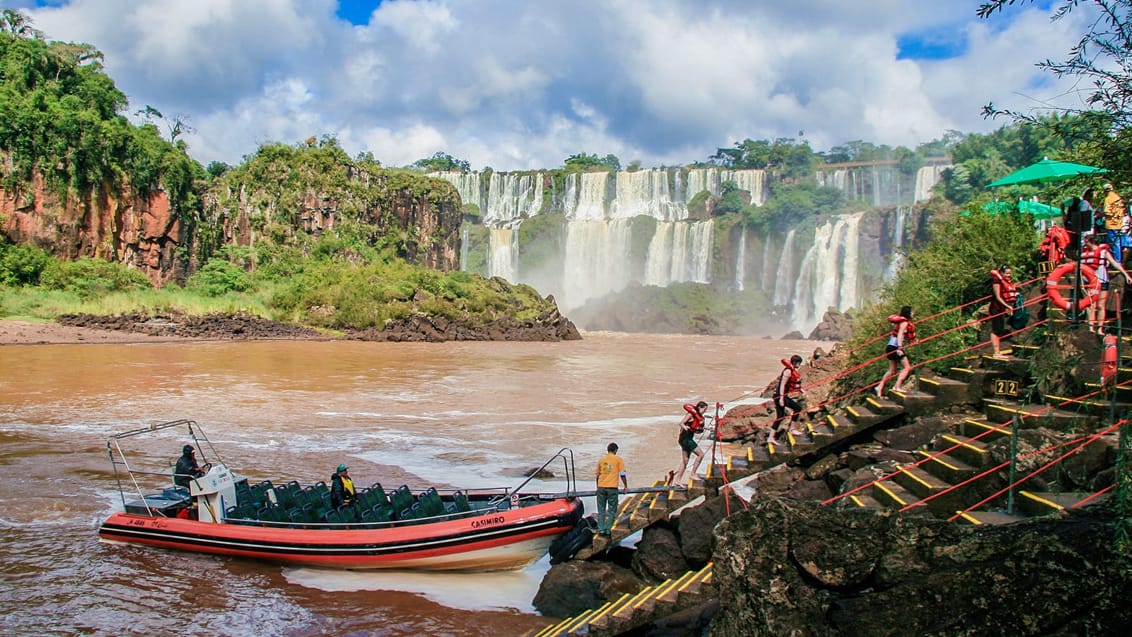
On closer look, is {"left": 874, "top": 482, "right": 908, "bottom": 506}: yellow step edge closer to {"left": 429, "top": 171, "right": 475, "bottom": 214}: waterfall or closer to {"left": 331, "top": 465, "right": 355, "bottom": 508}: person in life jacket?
{"left": 331, "top": 465, "right": 355, "bottom": 508}: person in life jacket

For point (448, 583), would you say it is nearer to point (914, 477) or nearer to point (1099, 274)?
point (914, 477)

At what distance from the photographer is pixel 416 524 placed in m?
10.5

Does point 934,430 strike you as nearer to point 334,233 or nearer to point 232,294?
point 232,294

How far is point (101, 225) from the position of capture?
51.3 meters

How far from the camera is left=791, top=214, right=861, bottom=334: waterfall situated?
64.2 metres

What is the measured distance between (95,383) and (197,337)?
1764 cm

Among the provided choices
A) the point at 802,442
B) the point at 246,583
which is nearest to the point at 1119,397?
the point at 802,442

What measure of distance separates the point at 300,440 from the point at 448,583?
9.40 meters

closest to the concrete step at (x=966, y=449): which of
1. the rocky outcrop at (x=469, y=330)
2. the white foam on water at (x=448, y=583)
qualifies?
the white foam on water at (x=448, y=583)

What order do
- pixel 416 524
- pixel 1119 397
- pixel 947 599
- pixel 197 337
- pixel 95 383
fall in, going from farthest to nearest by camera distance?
pixel 197 337 → pixel 95 383 → pixel 416 524 → pixel 1119 397 → pixel 947 599

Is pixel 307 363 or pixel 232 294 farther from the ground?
pixel 232 294

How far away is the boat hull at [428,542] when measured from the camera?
10.3 m

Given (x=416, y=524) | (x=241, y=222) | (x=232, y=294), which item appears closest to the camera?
(x=416, y=524)

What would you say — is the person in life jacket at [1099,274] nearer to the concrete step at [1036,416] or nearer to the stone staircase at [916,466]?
the stone staircase at [916,466]
